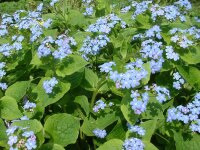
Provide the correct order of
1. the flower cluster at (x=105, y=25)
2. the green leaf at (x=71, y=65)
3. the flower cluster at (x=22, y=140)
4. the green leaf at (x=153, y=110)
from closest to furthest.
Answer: the flower cluster at (x=22, y=140) → the green leaf at (x=153, y=110) → the green leaf at (x=71, y=65) → the flower cluster at (x=105, y=25)

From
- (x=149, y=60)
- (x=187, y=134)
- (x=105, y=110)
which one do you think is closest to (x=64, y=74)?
(x=105, y=110)

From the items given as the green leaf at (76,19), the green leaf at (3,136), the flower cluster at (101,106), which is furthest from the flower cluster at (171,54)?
the green leaf at (3,136)

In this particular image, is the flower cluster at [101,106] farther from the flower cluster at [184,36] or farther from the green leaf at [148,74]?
the flower cluster at [184,36]

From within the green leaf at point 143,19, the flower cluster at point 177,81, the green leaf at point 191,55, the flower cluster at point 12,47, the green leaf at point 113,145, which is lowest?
the green leaf at point 113,145

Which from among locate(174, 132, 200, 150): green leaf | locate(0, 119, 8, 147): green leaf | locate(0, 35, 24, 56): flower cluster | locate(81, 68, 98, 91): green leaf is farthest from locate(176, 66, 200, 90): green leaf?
locate(0, 119, 8, 147): green leaf

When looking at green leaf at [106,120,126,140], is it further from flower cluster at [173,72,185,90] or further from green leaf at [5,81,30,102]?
green leaf at [5,81,30,102]

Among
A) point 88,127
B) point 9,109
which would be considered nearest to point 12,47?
point 9,109
